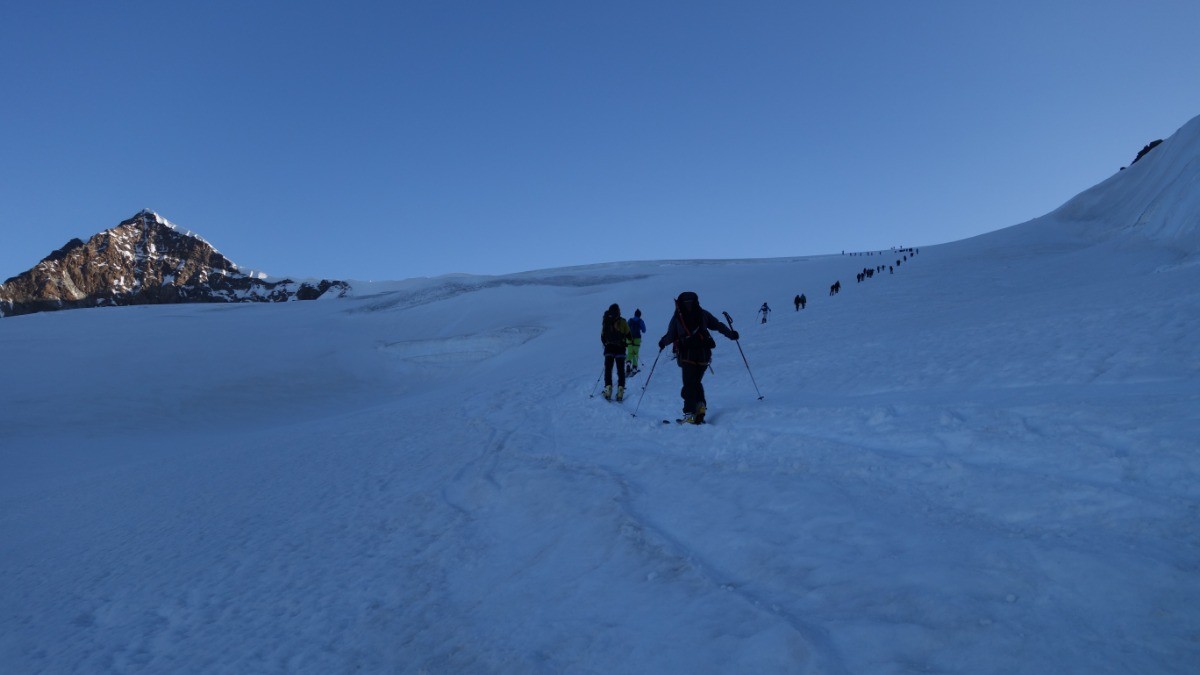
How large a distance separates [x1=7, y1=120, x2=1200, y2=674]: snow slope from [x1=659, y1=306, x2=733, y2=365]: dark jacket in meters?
0.95

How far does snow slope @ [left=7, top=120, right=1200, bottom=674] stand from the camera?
10.0 ft

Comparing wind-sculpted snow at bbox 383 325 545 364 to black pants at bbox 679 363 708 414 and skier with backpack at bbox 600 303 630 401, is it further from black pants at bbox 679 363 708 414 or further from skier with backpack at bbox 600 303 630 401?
black pants at bbox 679 363 708 414

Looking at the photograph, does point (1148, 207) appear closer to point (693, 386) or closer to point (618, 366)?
point (618, 366)

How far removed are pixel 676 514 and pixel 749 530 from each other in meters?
0.75

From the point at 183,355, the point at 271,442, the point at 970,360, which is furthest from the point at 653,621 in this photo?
the point at 183,355

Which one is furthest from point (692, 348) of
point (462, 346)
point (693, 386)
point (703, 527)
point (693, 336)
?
point (462, 346)

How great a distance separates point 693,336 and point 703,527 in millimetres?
4225

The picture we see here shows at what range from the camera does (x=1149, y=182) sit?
157 ft

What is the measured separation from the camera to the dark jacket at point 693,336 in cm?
859

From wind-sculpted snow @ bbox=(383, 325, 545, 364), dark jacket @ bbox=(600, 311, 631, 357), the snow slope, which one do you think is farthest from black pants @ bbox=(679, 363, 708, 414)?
wind-sculpted snow @ bbox=(383, 325, 545, 364)

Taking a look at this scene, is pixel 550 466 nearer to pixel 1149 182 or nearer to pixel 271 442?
pixel 271 442

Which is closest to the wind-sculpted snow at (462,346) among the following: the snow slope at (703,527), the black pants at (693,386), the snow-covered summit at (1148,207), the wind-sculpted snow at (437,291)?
the wind-sculpted snow at (437,291)

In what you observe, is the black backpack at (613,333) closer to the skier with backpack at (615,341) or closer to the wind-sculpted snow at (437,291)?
the skier with backpack at (615,341)

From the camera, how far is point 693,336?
28.1 feet
